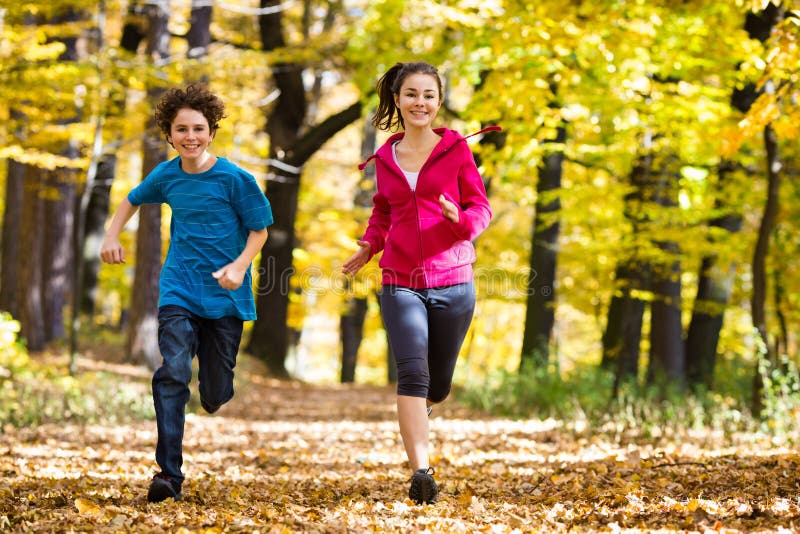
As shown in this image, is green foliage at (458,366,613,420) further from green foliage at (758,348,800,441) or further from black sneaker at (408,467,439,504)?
black sneaker at (408,467,439,504)

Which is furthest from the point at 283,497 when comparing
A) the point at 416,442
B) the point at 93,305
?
the point at 93,305

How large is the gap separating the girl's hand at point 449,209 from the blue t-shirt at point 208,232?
0.93 m

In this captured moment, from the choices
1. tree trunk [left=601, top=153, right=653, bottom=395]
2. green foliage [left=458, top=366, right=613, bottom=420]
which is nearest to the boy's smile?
green foliage [left=458, top=366, right=613, bottom=420]

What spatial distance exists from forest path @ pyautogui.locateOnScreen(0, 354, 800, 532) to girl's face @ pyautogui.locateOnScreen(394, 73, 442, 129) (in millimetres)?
1953

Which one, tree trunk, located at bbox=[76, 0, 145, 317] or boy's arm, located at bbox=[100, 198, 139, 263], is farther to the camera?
tree trunk, located at bbox=[76, 0, 145, 317]

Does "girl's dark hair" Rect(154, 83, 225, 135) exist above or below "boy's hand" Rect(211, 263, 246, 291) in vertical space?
above

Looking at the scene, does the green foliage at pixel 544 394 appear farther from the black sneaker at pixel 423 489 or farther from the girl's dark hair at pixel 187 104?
the girl's dark hair at pixel 187 104

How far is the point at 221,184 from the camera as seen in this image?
15.0ft

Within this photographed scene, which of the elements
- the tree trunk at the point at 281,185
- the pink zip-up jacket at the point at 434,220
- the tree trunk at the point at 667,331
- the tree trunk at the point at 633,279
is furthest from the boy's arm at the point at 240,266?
the tree trunk at the point at 281,185

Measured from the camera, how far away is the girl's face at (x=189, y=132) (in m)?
4.53

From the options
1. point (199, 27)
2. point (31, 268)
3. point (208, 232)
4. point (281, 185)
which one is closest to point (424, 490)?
point (208, 232)

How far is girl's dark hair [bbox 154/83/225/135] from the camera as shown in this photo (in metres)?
4.57

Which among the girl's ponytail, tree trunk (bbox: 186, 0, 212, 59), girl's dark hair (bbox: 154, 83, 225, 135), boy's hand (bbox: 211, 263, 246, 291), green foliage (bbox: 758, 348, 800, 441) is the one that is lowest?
green foliage (bbox: 758, 348, 800, 441)

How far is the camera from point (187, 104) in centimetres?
457
